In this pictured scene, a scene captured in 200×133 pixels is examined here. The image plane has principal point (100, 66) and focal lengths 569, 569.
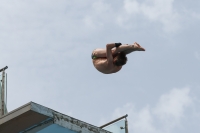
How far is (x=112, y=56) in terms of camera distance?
12.3 meters

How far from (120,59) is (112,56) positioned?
22 cm

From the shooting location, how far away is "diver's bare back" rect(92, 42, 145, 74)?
11930 millimetres

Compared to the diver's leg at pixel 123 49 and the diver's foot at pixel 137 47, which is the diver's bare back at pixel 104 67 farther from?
the diver's foot at pixel 137 47

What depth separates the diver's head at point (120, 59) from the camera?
39.8 feet

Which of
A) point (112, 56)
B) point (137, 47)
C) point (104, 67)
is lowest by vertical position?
point (137, 47)

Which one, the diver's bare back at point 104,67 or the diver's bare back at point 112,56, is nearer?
the diver's bare back at point 112,56

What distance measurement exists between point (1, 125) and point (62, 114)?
133 cm

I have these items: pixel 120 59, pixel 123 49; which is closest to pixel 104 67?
pixel 120 59

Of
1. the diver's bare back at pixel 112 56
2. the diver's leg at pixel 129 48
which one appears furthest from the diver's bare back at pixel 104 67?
the diver's leg at pixel 129 48

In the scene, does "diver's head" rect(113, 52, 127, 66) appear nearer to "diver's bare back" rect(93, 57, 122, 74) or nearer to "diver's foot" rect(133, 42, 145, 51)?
"diver's bare back" rect(93, 57, 122, 74)

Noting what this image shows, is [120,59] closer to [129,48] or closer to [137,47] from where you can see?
[129,48]

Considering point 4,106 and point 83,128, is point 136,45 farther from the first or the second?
point 4,106

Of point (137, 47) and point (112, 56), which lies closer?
point (137, 47)

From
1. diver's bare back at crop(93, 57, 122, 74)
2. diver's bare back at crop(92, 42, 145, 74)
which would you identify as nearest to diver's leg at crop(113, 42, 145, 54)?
diver's bare back at crop(92, 42, 145, 74)
